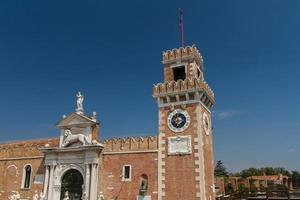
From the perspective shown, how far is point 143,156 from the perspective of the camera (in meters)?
21.2

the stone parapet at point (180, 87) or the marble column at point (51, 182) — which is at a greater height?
the stone parapet at point (180, 87)

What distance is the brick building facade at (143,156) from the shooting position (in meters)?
19.7

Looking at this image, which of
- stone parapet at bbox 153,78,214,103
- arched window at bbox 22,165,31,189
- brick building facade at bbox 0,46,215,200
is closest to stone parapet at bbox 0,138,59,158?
brick building facade at bbox 0,46,215,200

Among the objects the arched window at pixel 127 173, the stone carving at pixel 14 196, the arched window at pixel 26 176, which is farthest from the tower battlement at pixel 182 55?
the stone carving at pixel 14 196

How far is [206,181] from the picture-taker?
63.8 feet

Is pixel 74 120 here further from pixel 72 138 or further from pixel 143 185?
pixel 143 185

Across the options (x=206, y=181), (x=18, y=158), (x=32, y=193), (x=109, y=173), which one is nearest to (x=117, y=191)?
(x=109, y=173)

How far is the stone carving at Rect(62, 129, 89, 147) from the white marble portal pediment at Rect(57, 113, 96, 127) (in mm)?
612

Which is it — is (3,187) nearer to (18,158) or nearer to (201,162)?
(18,158)

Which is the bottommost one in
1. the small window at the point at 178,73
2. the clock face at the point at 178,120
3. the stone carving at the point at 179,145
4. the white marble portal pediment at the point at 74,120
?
the stone carving at the point at 179,145

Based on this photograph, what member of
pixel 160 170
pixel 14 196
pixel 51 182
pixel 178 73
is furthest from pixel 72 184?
pixel 178 73

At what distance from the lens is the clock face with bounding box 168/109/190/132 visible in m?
20.5

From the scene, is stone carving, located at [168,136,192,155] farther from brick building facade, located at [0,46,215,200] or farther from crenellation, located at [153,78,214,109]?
crenellation, located at [153,78,214,109]

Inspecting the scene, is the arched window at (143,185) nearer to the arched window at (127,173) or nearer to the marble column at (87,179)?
the arched window at (127,173)
